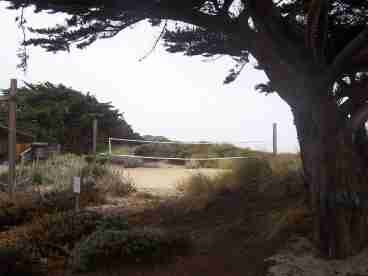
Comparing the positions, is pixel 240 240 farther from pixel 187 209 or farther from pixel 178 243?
pixel 187 209

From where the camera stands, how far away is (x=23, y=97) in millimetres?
32375

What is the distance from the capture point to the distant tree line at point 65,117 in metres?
27.7

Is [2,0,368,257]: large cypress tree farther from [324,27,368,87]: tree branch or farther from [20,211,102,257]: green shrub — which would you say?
[20,211,102,257]: green shrub

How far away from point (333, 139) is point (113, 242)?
2615mm

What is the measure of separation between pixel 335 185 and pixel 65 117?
26.9 metres

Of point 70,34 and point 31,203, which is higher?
point 70,34

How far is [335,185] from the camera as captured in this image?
189 inches

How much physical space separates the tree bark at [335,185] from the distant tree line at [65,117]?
22509 millimetres

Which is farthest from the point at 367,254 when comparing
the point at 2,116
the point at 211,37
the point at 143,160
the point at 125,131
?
the point at 125,131

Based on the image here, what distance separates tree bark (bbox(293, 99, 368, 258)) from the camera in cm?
481

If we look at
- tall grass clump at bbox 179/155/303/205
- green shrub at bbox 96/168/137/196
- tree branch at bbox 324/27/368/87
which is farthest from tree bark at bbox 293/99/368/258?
green shrub at bbox 96/168/137/196

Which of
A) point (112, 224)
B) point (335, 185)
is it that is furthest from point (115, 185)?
point (335, 185)

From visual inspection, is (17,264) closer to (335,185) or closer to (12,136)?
(335,185)

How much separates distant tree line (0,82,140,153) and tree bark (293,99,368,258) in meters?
22.5
